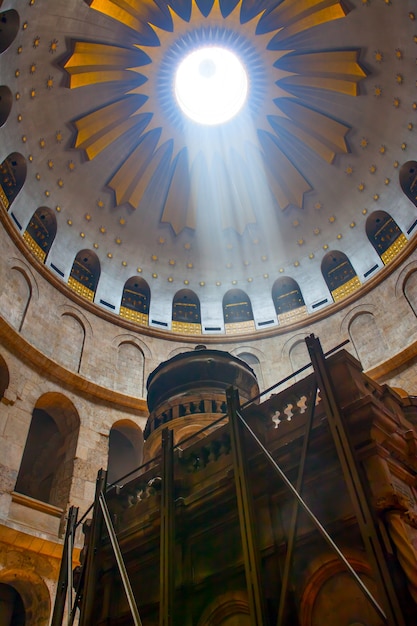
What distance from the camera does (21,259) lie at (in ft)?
58.0

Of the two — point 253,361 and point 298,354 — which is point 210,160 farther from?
point 298,354

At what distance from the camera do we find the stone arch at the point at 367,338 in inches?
716

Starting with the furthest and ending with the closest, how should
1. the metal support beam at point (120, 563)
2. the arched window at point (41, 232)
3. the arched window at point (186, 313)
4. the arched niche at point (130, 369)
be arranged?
1. the arched window at point (186, 313)
2. the arched window at point (41, 232)
3. the arched niche at point (130, 369)
4. the metal support beam at point (120, 563)

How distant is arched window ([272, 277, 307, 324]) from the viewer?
22.2m

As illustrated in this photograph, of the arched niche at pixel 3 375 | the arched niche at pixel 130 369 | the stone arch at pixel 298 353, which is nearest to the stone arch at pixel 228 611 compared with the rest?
the arched niche at pixel 3 375

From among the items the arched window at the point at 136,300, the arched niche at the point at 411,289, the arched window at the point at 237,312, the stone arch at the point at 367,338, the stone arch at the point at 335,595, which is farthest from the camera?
the arched window at the point at 237,312

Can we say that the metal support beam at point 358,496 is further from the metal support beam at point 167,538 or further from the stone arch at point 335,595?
the metal support beam at point 167,538

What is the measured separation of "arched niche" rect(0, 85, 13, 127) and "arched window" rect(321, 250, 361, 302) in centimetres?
1429

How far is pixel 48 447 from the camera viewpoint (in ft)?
56.0

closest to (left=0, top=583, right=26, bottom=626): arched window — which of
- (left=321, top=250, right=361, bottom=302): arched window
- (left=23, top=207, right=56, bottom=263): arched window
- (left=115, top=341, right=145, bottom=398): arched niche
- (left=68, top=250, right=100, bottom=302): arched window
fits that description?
(left=115, top=341, right=145, bottom=398): arched niche

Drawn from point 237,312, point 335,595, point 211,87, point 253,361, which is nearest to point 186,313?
point 237,312

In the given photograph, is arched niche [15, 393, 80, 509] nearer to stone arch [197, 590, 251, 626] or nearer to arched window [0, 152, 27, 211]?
arched window [0, 152, 27, 211]

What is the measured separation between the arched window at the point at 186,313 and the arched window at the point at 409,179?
33.8 ft

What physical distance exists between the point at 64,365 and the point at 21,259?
13.3 feet
